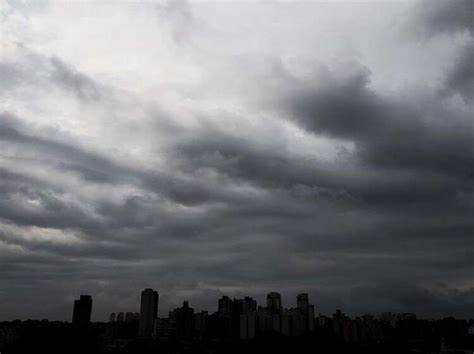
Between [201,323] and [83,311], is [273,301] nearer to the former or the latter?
[201,323]

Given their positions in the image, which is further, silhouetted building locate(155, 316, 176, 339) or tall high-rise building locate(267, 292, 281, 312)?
tall high-rise building locate(267, 292, 281, 312)

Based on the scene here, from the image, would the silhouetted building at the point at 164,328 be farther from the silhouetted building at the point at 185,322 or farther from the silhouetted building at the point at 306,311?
the silhouetted building at the point at 306,311

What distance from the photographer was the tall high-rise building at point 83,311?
150375 mm

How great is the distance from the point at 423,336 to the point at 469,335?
A: 13862 millimetres

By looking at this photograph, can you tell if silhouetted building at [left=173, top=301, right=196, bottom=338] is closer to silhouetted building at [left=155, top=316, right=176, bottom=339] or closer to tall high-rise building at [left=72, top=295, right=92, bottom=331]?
silhouetted building at [left=155, top=316, right=176, bottom=339]

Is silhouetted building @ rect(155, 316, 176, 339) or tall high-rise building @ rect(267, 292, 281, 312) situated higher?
tall high-rise building @ rect(267, 292, 281, 312)

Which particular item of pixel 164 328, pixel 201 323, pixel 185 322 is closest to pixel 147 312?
pixel 164 328

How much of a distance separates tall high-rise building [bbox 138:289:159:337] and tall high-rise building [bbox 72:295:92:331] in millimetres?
16664

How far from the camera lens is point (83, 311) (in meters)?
152

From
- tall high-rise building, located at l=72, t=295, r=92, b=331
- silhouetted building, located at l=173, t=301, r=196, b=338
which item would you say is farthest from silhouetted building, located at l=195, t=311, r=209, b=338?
tall high-rise building, located at l=72, t=295, r=92, b=331

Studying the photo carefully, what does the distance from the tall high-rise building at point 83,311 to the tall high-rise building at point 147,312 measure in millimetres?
16664

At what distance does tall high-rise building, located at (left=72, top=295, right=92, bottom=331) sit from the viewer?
15038cm

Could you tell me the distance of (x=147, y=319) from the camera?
159875mm

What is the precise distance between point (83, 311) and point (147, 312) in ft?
66.9
